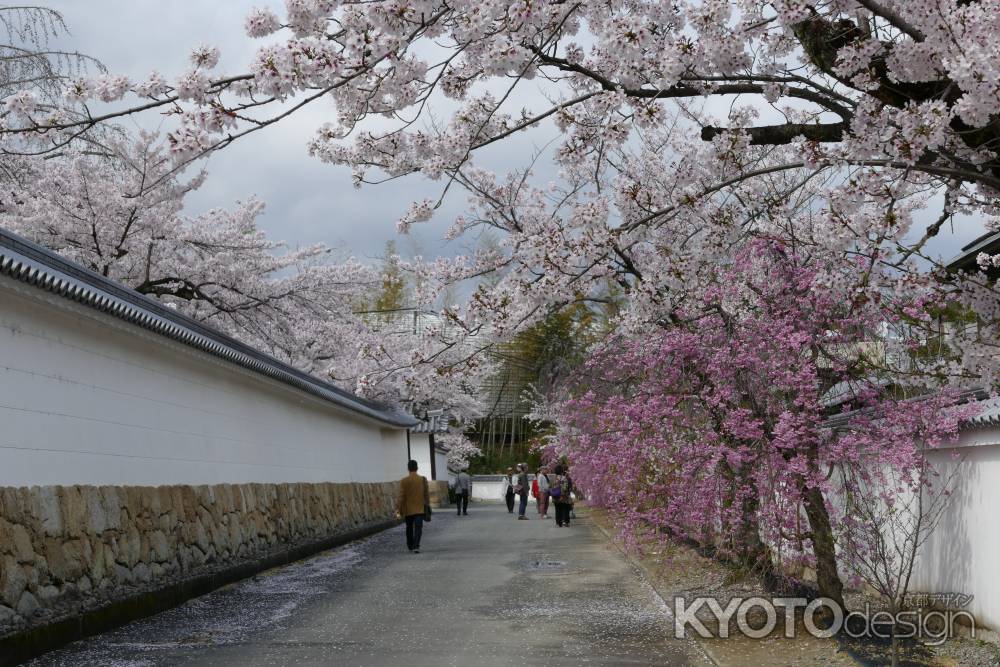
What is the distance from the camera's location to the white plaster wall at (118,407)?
9.07 metres

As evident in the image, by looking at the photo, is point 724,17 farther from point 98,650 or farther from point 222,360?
point 222,360

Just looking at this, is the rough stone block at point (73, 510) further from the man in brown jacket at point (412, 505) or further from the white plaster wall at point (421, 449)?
the white plaster wall at point (421, 449)

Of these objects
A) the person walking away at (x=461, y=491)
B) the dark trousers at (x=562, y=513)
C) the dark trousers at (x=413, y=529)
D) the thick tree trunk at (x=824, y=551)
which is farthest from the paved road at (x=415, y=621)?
the person walking away at (x=461, y=491)

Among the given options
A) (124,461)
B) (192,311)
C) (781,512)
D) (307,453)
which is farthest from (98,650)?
(192,311)

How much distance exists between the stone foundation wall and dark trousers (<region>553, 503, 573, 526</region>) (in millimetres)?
12220

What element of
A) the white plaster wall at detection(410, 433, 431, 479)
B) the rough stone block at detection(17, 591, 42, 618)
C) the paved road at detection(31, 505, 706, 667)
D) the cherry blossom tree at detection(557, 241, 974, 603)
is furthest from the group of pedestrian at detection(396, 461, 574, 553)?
the rough stone block at detection(17, 591, 42, 618)

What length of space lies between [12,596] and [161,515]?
379 centimetres

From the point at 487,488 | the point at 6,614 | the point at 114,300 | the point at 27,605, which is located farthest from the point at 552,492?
the point at 487,488

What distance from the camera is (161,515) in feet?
39.4

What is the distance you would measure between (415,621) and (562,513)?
18.9 metres

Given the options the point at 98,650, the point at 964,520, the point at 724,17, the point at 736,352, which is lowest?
the point at 98,650

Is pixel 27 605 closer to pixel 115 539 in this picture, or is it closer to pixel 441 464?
pixel 115 539

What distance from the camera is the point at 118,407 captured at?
37.1 ft

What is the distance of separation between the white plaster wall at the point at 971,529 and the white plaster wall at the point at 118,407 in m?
8.06
